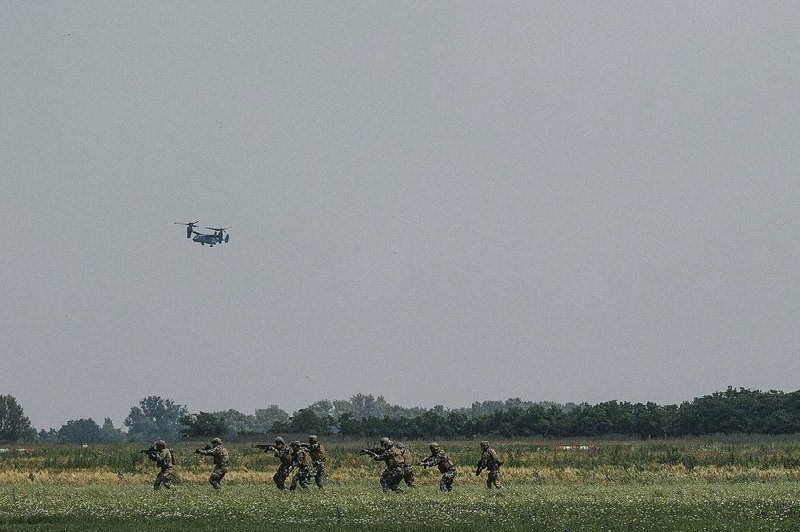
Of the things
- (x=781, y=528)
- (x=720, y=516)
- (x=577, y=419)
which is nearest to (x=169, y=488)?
(x=720, y=516)

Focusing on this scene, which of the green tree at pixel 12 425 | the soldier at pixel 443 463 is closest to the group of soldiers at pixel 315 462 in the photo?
the soldier at pixel 443 463

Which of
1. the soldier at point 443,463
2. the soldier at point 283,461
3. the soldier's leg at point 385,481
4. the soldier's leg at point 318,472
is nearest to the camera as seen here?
the soldier's leg at point 385,481

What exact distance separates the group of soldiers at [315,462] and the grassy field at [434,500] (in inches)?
32.0

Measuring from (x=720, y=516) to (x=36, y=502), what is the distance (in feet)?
73.4

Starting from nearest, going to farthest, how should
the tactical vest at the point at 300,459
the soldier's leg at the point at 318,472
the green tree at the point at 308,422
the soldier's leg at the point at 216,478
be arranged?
the soldier's leg at the point at 216,478, the tactical vest at the point at 300,459, the soldier's leg at the point at 318,472, the green tree at the point at 308,422

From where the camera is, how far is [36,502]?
120 feet

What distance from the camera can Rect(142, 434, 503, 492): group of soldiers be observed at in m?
42.6

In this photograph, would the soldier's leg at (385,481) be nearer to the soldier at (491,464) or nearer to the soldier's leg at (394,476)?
the soldier's leg at (394,476)

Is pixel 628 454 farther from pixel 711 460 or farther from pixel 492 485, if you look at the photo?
pixel 492 485

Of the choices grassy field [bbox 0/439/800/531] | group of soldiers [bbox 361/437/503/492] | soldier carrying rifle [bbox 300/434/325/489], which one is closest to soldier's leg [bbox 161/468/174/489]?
grassy field [bbox 0/439/800/531]

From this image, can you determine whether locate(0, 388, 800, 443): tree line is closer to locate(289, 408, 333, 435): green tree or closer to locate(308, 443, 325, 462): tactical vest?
locate(289, 408, 333, 435): green tree

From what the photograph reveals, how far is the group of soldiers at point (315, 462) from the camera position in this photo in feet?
140

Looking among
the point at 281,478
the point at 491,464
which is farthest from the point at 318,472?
the point at 491,464

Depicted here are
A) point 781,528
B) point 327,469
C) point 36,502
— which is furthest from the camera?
point 327,469
